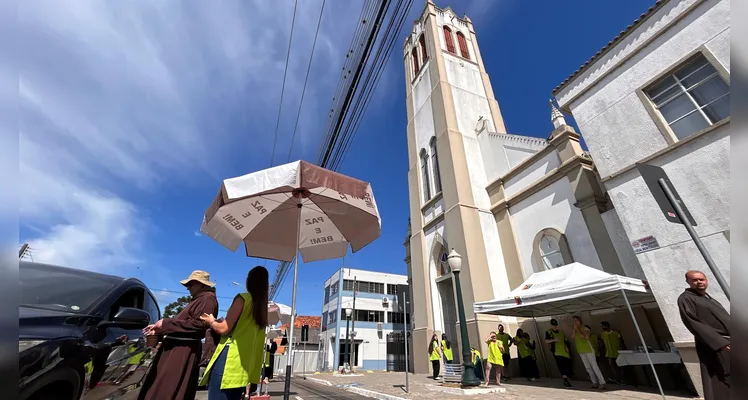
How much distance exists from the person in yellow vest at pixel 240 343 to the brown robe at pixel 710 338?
3981mm

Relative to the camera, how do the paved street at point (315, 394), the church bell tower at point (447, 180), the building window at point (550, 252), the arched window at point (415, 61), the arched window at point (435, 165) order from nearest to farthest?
the paved street at point (315, 394) → the building window at point (550, 252) → the church bell tower at point (447, 180) → the arched window at point (435, 165) → the arched window at point (415, 61)

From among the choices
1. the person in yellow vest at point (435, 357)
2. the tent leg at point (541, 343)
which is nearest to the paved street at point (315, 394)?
the person in yellow vest at point (435, 357)

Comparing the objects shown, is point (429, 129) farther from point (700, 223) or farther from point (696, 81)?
point (700, 223)

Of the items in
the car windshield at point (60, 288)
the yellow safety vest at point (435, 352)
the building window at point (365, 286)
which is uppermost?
the building window at point (365, 286)

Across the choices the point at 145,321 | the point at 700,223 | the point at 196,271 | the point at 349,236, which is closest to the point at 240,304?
the point at 196,271

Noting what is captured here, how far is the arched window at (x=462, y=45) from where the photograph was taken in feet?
63.5

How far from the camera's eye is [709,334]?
9.35 ft

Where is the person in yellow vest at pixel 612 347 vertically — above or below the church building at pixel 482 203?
below

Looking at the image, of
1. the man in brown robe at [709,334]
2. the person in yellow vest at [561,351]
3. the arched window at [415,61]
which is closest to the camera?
the man in brown robe at [709,334]

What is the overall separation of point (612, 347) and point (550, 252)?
3446 millimetres

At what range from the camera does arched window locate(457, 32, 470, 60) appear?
1935 centimetres

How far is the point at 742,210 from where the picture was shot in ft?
2.00

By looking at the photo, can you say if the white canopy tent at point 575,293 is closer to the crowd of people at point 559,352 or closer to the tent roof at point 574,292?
the tent roof at point 574,292

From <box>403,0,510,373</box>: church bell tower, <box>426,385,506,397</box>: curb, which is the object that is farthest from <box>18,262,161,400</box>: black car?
<box>403,0,510,373</box>: church bell tower
